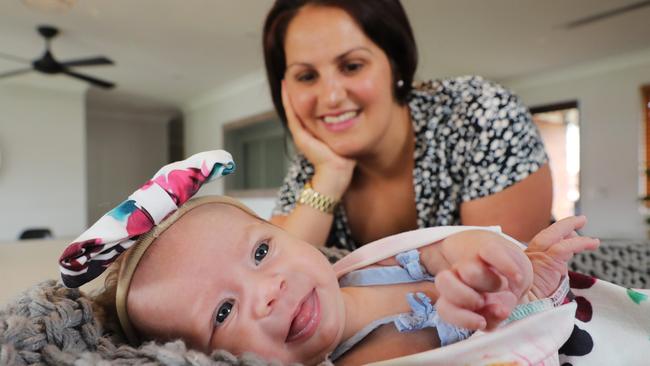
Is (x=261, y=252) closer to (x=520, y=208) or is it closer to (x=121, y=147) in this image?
(x=520, y=208)

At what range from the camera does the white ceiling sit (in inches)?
151

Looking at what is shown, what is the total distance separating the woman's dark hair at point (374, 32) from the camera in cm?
116

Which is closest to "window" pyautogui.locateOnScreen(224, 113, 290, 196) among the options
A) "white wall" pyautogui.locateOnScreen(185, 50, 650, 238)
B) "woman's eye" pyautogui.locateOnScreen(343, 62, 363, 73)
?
"white wall" pyautogui.locateOnScreen(185, 50, 650, 238)

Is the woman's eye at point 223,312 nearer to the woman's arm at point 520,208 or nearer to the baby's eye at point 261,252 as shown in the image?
the baby's eye at point 261,252

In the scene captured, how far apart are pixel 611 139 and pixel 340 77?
5434mm

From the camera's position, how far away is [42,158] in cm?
633

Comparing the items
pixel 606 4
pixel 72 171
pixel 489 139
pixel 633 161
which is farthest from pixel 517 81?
pixel 72 171

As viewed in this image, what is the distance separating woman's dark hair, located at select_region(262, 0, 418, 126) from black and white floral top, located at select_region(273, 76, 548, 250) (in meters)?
0.11

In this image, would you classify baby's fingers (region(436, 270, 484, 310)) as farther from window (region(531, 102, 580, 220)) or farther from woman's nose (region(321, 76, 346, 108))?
window (region(531, 102, 580, 220))

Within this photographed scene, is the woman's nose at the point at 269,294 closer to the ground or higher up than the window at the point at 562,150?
closer to the ground

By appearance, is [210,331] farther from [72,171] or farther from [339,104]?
[72,171]

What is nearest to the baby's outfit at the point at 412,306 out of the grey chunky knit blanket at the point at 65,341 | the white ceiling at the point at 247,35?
the grey chunky knit blanket at the point at 65,341

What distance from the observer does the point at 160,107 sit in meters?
8.21

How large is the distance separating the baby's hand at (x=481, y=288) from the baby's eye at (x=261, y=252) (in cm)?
28
